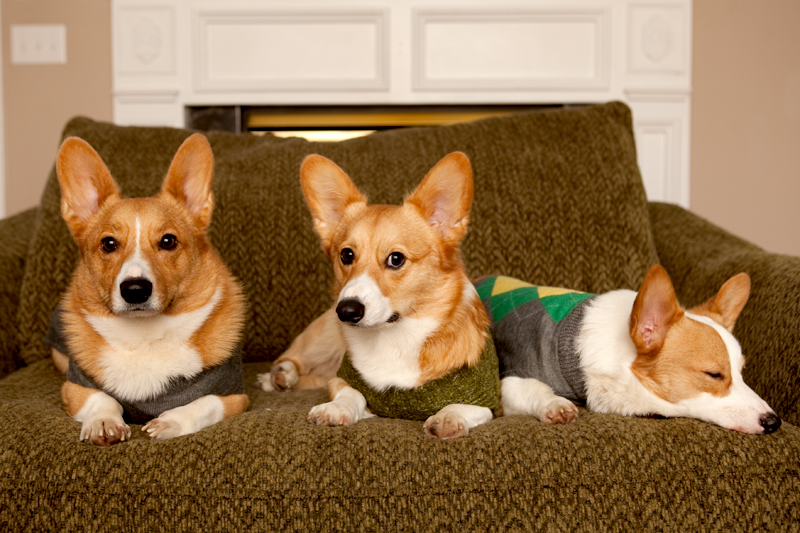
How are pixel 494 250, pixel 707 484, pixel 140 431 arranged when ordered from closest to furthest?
pixel 707 484
pixel 140 431
pixel 494 250

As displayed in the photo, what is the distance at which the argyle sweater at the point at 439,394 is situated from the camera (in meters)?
1.26

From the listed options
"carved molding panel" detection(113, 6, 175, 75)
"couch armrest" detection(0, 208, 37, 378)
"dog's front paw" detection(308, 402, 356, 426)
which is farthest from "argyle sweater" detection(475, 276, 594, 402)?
"carved molding panel" detection(113, 6, 175, 75)

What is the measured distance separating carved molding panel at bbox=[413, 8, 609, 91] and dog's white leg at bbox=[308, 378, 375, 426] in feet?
5.97

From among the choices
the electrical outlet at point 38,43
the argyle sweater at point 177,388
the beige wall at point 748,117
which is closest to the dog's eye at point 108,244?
the argyle sweater at point 177,388

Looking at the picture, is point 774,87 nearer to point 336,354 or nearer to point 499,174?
point 499,174

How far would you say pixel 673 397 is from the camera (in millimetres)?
Result: 1209

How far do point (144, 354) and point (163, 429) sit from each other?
0.81 feet

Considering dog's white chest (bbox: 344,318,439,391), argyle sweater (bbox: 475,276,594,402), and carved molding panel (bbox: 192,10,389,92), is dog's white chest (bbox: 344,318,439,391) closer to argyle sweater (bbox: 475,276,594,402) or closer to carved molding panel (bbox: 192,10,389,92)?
argyle sweater (bbox: 475,276,594,402)

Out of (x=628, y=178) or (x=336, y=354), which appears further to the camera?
(x=628, y=178)

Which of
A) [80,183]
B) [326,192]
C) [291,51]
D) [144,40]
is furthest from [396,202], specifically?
[144,40]

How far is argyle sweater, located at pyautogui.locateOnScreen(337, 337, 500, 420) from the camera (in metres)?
1.26

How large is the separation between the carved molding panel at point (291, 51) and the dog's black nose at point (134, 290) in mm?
1803

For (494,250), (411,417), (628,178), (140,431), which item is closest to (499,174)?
(494,250)

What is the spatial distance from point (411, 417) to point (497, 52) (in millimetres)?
2012
